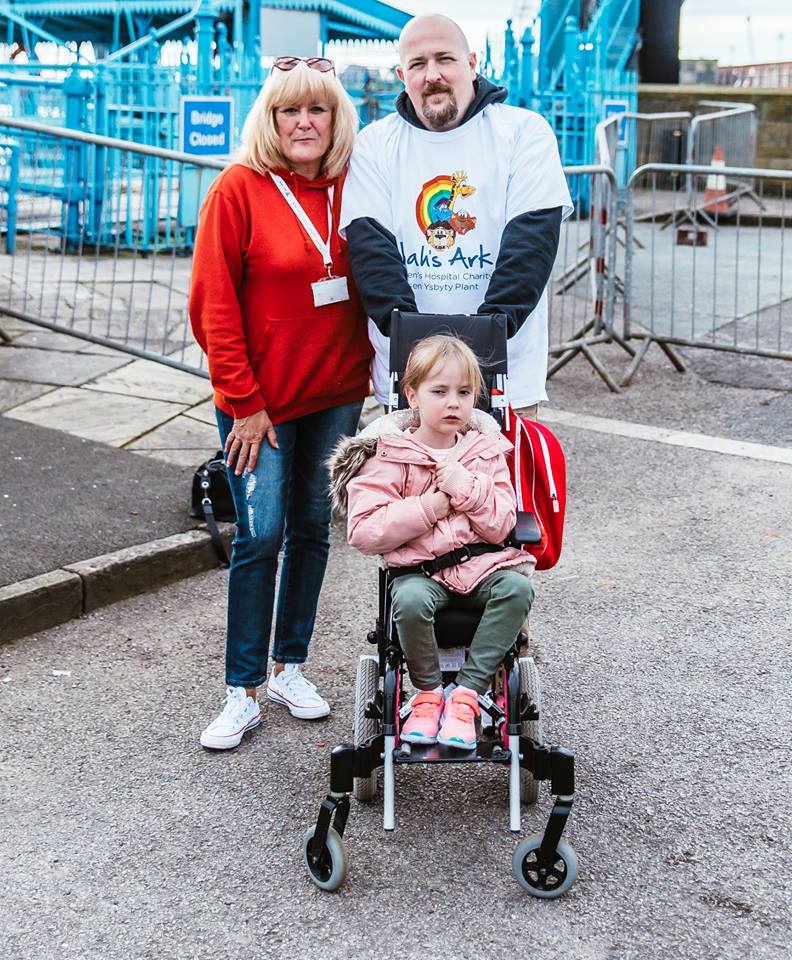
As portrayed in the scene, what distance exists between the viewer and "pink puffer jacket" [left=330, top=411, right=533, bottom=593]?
3.37 m

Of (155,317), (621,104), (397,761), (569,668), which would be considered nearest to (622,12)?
(621,104)

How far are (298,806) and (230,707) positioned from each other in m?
0.51

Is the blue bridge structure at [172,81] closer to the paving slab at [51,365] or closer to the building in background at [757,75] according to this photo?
the paving slab at [51,365]

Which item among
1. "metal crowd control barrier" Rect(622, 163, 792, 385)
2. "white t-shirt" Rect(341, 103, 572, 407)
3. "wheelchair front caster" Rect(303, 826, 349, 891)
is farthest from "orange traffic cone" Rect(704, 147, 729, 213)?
"wheelchair front caster" Rect(303, 826, 349, 891)

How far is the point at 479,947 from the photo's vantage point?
2951 millimetres

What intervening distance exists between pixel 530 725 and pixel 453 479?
0.73 meters

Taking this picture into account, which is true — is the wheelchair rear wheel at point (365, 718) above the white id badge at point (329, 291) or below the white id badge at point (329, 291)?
below

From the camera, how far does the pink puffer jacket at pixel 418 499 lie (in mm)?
3367

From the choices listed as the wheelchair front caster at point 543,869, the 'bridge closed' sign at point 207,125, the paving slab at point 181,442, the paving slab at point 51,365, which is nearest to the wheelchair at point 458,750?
the wheelchair front caster at point 543,869

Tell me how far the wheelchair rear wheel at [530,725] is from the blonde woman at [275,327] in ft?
2.79

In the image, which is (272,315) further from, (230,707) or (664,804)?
(664,804)

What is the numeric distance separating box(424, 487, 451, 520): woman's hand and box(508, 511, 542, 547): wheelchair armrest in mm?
207

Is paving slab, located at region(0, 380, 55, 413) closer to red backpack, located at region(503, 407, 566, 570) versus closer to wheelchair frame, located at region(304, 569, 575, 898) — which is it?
red backpack, located at region(503, 407, 566, 570)

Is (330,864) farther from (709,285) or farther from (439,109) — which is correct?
(709,285)
